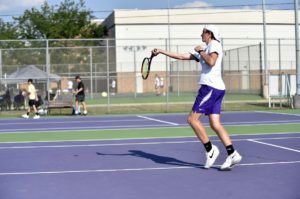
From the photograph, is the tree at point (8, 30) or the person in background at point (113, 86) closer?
the person in background at point (113, 86)

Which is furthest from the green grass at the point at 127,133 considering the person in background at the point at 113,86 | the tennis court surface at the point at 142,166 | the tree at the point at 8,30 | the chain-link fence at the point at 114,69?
the tree at the point at 8,30

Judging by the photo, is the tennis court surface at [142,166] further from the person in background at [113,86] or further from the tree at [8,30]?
the tree at [8,30]

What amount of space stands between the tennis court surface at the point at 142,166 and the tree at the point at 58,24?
50.9 m

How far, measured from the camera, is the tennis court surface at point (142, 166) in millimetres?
6770

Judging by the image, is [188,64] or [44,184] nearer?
[44,184]

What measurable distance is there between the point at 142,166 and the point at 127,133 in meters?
6.07

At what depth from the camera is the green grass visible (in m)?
13.8

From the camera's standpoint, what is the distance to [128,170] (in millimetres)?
8375

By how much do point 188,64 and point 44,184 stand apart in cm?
3759

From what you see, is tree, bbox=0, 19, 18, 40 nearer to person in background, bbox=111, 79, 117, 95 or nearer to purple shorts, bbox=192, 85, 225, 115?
person in background, bbox=111, 79, 117, 95

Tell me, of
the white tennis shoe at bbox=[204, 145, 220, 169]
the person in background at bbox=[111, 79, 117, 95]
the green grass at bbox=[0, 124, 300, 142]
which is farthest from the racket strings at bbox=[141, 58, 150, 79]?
the person in background at bbox=[111, 79, 117, 95]

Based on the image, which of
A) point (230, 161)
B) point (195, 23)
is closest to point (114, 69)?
point (195, 23)

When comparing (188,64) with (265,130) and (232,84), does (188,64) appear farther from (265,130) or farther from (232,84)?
(265,130)

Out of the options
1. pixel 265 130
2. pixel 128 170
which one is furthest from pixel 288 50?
pixel 128 170
